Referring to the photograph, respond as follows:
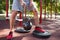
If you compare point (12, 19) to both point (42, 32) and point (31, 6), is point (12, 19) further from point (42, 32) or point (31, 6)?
point (42, 32)

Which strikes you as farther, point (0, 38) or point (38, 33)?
point (38, 33)

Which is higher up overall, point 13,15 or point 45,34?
point 13,15

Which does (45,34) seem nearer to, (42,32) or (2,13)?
(42,32)

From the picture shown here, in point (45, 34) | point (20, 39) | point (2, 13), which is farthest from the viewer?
point (2, 13)

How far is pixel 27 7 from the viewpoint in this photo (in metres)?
3.39

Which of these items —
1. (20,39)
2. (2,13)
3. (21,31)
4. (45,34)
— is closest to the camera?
(20,39)

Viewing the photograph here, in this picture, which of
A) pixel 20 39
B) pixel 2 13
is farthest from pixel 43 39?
pixel 2 13

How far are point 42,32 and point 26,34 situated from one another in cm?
32

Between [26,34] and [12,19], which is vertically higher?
[12,19]

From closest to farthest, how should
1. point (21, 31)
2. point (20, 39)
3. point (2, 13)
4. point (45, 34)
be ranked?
point (20, 39) → point (45, 34) → point (21, 31) → point (2, 13)

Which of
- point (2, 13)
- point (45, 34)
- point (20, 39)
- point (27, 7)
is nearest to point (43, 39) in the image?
point (45, 34)

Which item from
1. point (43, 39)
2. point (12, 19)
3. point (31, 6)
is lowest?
point (43, 39)

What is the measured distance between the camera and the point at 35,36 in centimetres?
359

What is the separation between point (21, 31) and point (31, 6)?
72 centimetres
